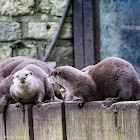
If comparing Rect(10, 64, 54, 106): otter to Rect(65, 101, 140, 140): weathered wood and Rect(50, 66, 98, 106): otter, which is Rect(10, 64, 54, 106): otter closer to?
Rect(50, 66, 98, 106): otter

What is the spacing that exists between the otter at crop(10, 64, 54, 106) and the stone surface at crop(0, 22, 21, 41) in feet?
5.39

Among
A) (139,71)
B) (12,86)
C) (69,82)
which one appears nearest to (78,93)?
(69,82)

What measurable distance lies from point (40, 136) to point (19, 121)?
230 millimetres

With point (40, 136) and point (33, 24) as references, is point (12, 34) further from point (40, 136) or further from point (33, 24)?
point (40, 136)

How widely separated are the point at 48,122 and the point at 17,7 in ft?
7.73

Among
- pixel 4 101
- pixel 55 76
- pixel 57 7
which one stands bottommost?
pixel 4 101

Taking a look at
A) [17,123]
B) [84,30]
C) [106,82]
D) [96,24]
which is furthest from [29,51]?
[106,82]

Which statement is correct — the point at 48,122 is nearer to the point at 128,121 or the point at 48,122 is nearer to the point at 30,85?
the point at 30,85

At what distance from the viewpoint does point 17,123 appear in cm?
312

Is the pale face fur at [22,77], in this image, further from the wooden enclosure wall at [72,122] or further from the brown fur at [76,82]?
the brown fur at [76,82]

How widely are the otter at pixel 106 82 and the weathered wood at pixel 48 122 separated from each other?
0.54ft

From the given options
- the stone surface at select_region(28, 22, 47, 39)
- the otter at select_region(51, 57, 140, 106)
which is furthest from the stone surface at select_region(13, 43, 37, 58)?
the otter at select_region(51, 57, 140, 106)

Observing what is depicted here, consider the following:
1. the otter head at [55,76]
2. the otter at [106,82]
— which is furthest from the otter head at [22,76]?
the otter at [106,82]

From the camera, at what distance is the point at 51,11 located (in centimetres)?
504
